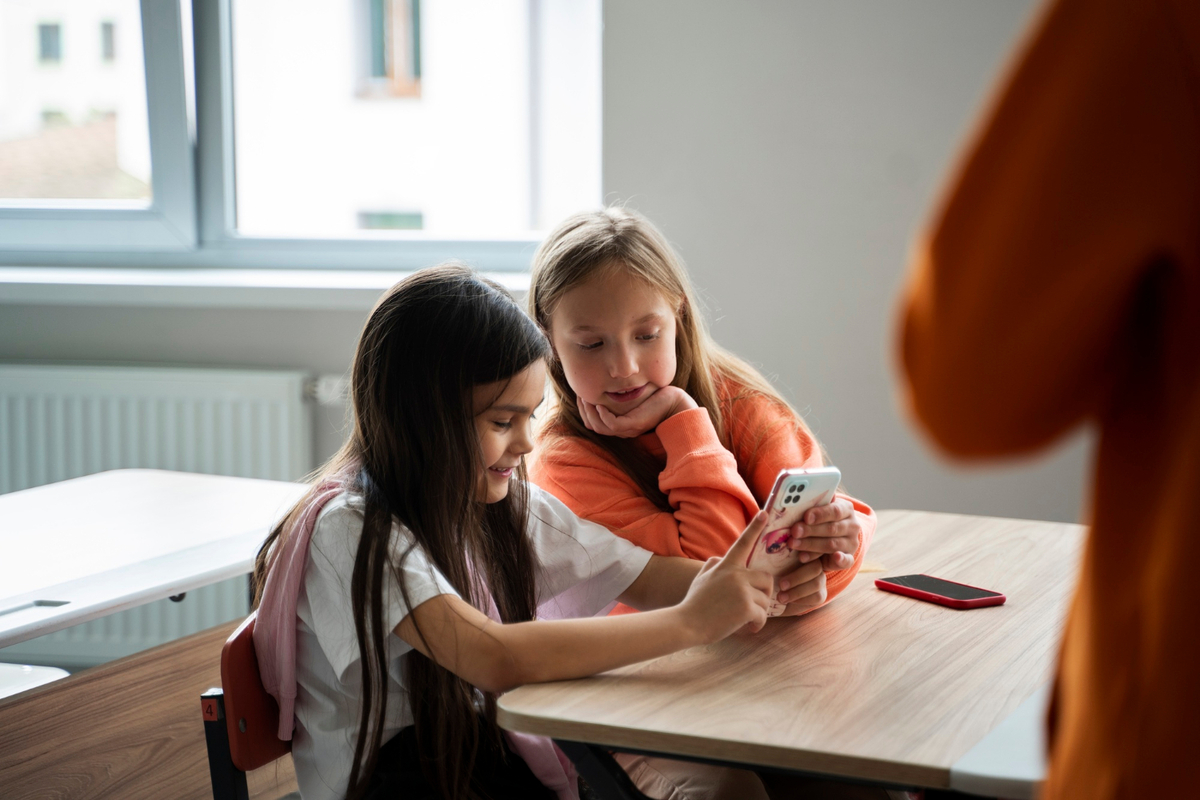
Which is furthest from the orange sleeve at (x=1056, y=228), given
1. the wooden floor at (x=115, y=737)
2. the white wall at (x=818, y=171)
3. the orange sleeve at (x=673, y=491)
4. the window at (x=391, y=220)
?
the window at (x=391, y=220)

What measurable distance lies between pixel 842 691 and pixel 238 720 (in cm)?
64

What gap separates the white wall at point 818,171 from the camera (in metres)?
2.44

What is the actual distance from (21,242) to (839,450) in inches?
101

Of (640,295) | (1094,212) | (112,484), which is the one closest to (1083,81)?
(1094,212)

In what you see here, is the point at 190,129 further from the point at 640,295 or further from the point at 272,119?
the point at 640,295

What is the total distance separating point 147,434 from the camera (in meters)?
2.99

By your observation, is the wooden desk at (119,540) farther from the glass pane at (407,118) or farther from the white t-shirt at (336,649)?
the glass pane at (407,118)

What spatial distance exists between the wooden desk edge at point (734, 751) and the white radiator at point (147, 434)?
2.07 metres

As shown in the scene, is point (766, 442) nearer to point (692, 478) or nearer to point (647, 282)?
point (692, 478)

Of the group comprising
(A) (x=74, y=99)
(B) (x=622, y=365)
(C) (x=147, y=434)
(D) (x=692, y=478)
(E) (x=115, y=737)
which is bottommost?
(E) (x=115, y=737)

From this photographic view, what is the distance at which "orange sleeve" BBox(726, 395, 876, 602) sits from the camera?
1.58m

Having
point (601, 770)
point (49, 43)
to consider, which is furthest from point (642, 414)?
point (49, 43)

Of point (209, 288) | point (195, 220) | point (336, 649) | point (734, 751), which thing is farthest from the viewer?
point (195, 220)

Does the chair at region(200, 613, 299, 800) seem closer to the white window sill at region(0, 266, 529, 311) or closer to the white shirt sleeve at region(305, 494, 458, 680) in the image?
the white shirt sleeve at region(305, 494, 458, 680)
